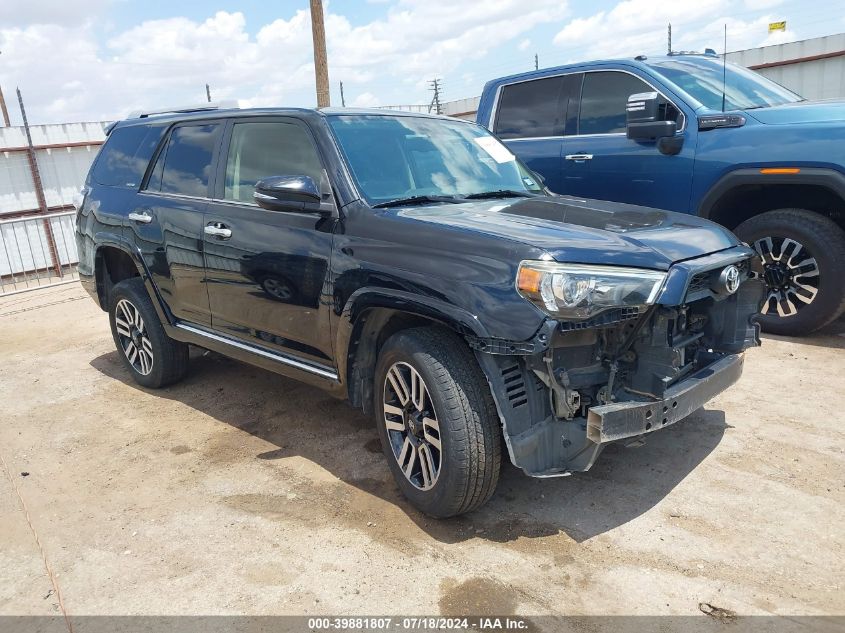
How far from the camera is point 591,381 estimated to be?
2861mm

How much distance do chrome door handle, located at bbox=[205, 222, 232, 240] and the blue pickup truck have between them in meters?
3.38

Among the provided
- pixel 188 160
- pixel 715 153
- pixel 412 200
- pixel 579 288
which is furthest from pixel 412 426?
pixel 715 153

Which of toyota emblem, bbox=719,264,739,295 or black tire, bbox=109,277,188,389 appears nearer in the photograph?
toyota emblem, bbox=719,264,739,295

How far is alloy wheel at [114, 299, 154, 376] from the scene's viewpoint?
5.14m

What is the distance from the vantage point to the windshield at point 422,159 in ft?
12.1

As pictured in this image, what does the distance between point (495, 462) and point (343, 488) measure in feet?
3.31

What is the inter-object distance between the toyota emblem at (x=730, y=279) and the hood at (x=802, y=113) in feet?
8.44

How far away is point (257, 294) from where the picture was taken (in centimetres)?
395

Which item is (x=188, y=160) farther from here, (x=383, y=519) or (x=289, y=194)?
(x=383, y=519)

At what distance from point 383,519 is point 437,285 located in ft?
3.87

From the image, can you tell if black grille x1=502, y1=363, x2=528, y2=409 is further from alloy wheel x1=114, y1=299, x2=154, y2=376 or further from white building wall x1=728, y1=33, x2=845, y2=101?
white building wall x1=728, y1=33, x2=845, y2=101

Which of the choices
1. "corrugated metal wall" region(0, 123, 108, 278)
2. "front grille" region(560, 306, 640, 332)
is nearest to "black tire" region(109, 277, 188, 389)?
"front grille" region(560, 306, 640, 332)

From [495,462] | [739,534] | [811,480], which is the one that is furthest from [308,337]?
Answer: [811,480]

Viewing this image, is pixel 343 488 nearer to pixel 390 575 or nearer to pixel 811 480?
pixel 390 575
